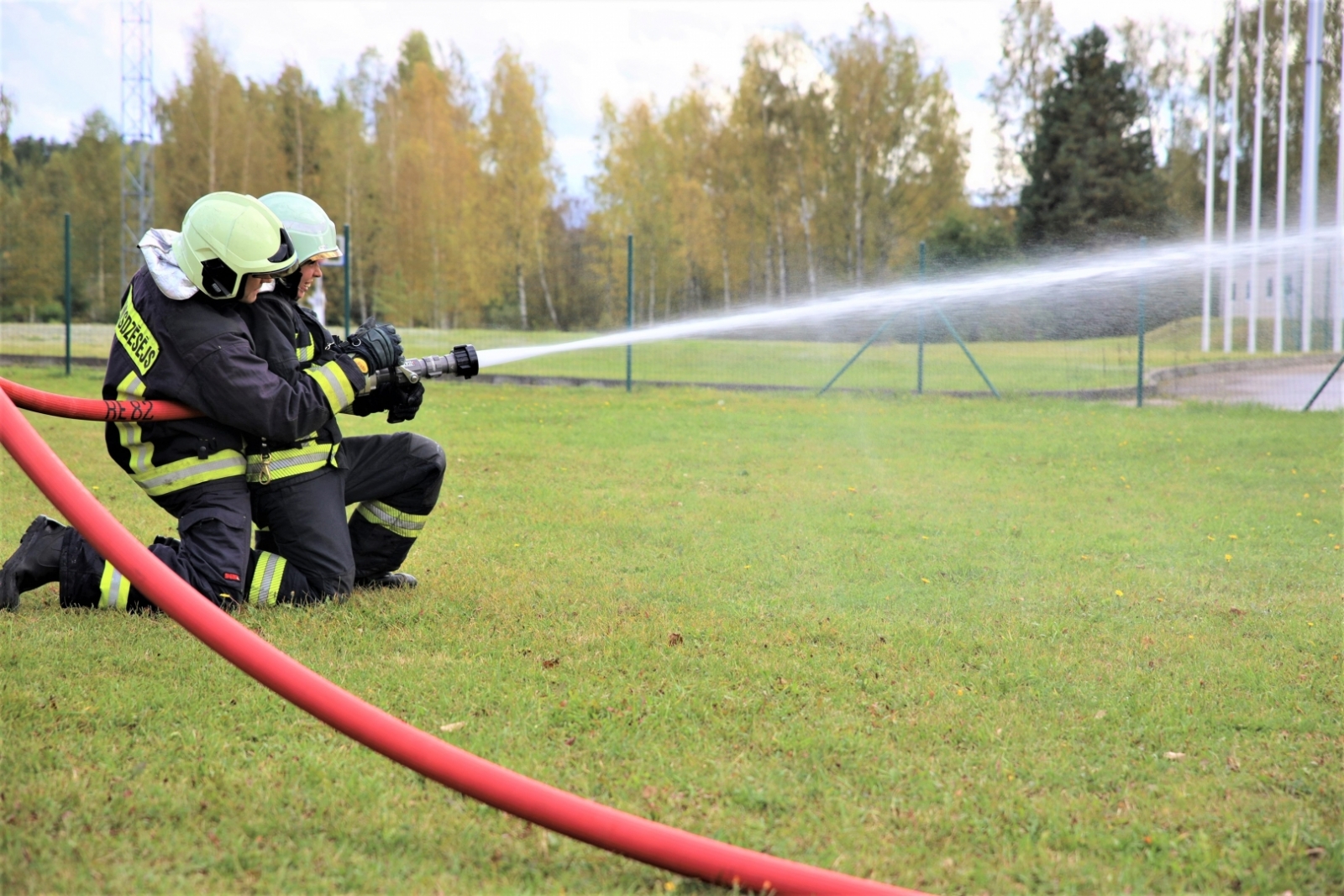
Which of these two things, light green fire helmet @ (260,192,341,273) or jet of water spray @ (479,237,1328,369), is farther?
jet of water spray @ (479,237,1328,369)

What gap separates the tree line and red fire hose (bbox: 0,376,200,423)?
1108 inches

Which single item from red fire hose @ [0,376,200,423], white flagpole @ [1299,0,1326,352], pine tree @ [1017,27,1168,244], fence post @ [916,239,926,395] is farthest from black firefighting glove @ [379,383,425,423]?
pine tree @ [1017,27,1168,244]

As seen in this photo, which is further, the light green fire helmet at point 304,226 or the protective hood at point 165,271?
the light green fire helmet at point 304,226

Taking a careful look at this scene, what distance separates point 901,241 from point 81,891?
38.2 meters

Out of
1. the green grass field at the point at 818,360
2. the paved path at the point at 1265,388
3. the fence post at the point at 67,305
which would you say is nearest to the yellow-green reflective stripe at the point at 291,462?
the green grass field at the point at 818,360

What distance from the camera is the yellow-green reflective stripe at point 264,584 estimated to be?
14.6 ft

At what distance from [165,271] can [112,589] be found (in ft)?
4.20

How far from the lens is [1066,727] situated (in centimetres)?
341

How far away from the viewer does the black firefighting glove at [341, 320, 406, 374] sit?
15.0 ft

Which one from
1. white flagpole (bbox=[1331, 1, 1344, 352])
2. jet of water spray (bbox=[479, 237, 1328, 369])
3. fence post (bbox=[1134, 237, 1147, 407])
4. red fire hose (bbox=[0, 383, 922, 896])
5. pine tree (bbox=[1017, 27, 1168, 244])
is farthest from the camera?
pine tree (bbox=[1017, 27, 1168, 244])

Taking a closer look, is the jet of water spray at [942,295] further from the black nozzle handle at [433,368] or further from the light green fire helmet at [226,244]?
the light green fire helmet at [226,244]

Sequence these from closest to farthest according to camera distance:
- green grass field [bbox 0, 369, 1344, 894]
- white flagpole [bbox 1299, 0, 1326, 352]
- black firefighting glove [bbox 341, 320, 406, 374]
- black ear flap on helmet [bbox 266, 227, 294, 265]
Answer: green grass field [bbox 0, 369, 1344, 894] → black ear flap on helmet [bbox 266, 227, 294, 265] → black firefighting glove [bbox 341, 320, 406, 374] → white flagpole [bbox 1299, 0, 1326, 352]

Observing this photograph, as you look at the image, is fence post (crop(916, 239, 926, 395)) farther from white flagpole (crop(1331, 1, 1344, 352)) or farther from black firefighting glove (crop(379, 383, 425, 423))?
white flagpole (crop(1331, 1, 1344, 352))

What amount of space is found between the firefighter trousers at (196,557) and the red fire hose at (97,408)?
0.35 metres
